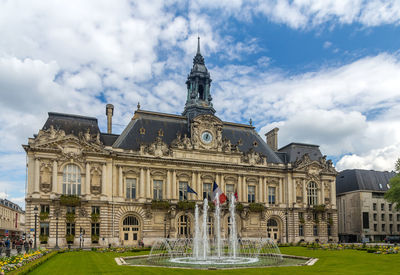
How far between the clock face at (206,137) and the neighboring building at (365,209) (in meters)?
34.4

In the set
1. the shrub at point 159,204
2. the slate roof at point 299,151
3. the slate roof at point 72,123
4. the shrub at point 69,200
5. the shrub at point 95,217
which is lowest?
the shrub at point 95,217

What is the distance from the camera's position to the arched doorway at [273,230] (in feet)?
234

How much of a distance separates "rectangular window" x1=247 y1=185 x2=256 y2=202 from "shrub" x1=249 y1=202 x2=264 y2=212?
1.65 meters

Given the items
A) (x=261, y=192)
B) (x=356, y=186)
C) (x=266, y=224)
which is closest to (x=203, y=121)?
(x=261, y=192)

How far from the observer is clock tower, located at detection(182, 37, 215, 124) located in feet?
238

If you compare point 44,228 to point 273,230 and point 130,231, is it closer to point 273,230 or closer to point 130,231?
point 130,231

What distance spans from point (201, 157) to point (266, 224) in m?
16.5

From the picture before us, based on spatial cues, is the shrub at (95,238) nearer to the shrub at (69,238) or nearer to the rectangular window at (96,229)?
the rectangular window at (96,229)

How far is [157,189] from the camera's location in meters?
64.4

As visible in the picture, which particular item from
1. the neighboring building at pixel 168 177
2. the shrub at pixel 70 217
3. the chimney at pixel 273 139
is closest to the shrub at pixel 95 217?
the neighboring building at pixel 168 177

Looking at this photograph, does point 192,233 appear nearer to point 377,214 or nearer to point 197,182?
point 197,182

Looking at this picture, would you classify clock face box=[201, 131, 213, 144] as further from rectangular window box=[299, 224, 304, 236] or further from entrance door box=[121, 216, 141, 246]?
rectangular window box=[299, 224, 304, 236]

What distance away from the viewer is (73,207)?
58.5 meters

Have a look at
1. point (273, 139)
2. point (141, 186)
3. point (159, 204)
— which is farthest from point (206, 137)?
point (273, 139)
